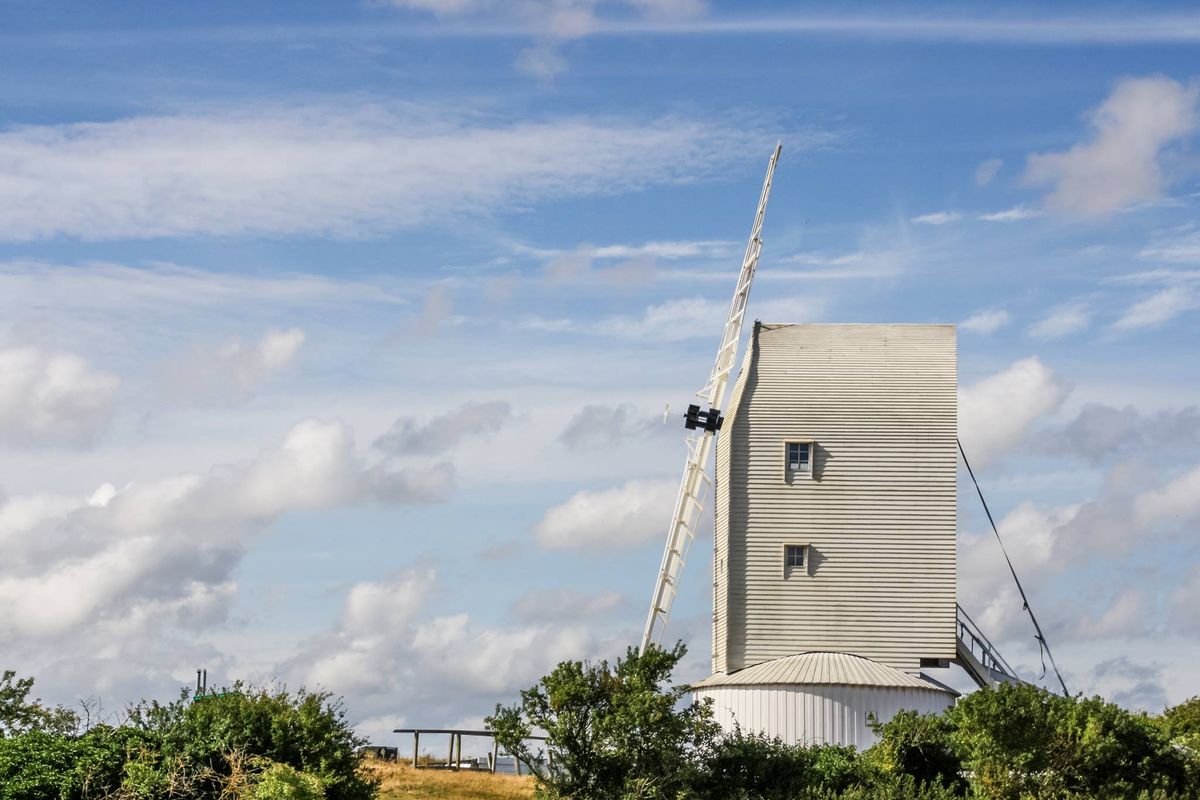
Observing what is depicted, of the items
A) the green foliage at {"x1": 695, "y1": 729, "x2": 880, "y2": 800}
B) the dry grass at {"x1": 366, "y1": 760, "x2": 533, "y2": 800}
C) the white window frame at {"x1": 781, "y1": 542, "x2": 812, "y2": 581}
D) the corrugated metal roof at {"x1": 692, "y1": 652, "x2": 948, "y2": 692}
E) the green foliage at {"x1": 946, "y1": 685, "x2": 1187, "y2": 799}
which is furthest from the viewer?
the white window frame at {"x1": 781, "y1": 542, "x2": 812, "y2": 581}

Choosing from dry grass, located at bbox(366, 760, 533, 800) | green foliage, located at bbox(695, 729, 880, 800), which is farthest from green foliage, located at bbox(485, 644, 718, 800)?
dry grass, located at bbox(366, 760, 533, 800)

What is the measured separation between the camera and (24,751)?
32812 millimetres

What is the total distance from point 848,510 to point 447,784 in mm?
14449

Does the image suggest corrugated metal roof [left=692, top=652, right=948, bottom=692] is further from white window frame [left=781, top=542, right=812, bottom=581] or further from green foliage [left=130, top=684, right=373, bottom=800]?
green foliage [left=130, top=684, right=373, bottom=800]

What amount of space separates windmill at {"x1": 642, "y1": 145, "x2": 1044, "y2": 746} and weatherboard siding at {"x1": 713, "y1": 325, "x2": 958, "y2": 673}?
0.03 metres

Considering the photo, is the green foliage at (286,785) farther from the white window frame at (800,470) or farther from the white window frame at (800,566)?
the white window frame at (800,470)

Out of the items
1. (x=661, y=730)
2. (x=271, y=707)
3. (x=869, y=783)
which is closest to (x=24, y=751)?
(x=271, y=707)

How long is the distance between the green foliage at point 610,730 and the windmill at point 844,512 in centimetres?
1218

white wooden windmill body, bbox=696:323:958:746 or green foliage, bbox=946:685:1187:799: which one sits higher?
white wooden windmill body, bbox=696:323:958:746

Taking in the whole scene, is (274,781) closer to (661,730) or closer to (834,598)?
(661,730)

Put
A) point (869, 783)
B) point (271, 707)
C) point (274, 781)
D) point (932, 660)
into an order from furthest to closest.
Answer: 1. point (932, 660)
2. point (869, 783)
3. point (271, 707)
4. point (274, 781)

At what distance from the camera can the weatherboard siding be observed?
4778 cm

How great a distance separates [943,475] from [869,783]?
46.2 feet

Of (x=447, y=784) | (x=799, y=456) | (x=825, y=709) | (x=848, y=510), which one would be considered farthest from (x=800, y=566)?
(x=447, y=784)
